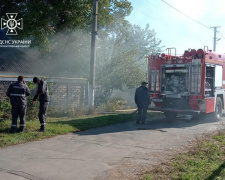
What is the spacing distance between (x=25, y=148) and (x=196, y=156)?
12.7 feet

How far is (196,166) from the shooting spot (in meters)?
5.56

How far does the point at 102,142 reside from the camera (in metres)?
7.81

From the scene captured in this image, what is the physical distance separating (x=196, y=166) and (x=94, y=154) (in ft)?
7.24

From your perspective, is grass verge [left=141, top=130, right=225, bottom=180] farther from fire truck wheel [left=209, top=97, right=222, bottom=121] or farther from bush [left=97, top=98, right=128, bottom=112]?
bush [left=97, top=98, right=128, bottom=112]

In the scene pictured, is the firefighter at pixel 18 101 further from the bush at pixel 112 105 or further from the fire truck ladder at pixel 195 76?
the bush at pixel 112 105

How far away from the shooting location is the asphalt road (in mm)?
5215

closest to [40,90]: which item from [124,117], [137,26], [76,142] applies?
[76,142]

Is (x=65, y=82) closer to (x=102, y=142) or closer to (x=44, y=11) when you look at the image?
(x=44, y=11)

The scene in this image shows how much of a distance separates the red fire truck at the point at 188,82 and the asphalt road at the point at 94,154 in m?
1.97

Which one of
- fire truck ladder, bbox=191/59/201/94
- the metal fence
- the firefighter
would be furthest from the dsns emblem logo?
fire truck ladder, bbox=191/59/201/94

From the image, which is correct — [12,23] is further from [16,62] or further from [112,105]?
[112,105]

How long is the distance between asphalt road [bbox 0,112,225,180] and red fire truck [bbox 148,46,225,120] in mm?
Answer: 1972

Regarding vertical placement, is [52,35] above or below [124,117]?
above

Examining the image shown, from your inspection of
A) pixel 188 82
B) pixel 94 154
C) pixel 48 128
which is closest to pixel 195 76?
pixel 188 82
